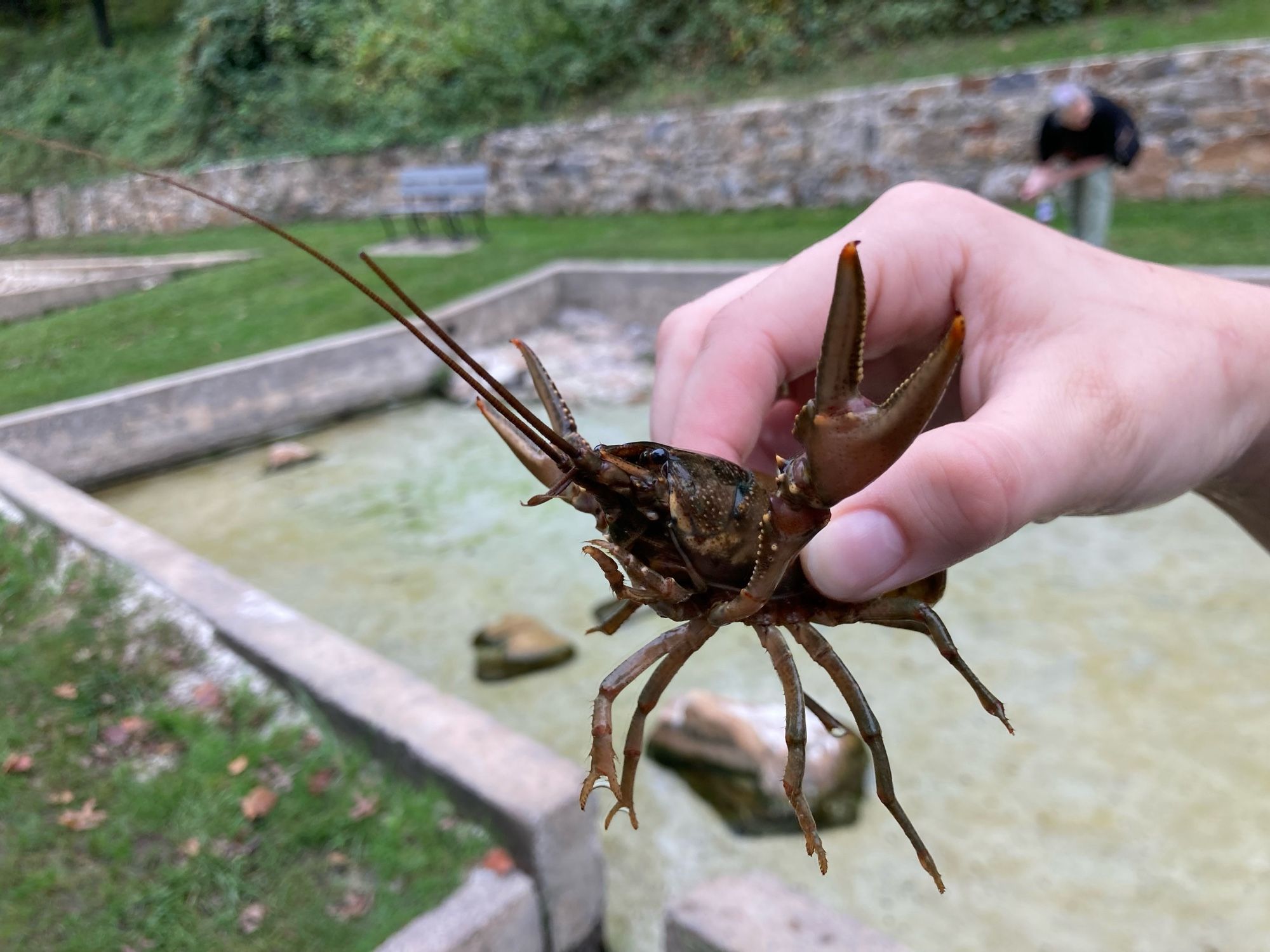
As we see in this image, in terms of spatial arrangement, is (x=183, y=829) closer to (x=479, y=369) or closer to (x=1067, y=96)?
(x=479, y=369)

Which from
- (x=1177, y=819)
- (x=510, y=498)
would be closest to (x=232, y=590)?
(x=510, y=498)

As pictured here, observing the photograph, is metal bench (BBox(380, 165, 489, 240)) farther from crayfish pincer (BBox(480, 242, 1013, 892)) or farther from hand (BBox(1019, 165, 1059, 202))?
crayfish pincer (BBox(480, 242, 1013, 892))

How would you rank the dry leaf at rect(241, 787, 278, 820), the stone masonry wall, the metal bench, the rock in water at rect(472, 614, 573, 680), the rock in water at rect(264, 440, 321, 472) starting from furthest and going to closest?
the metal bench → the stone masonry wall → the rock in water at rect(264, 440, 321, 472) → the rock in water at rect(472, 614, 573, 680) → the dry leaf at rect(241, 787, 278, 820)

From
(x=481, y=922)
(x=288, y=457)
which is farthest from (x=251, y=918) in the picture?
(x=288, y=457)

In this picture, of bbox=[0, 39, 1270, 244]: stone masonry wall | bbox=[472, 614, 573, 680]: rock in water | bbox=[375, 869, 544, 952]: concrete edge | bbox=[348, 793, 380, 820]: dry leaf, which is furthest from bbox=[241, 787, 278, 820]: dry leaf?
bbox=[0, 39, 1270, 244]: stone masonry wall

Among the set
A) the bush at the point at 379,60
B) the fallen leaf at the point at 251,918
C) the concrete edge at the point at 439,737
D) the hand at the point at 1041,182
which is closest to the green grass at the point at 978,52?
the bush at the point at 379,60

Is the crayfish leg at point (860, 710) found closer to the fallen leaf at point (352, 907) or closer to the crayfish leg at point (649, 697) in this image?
the crayfish leg at point (649, 697)
